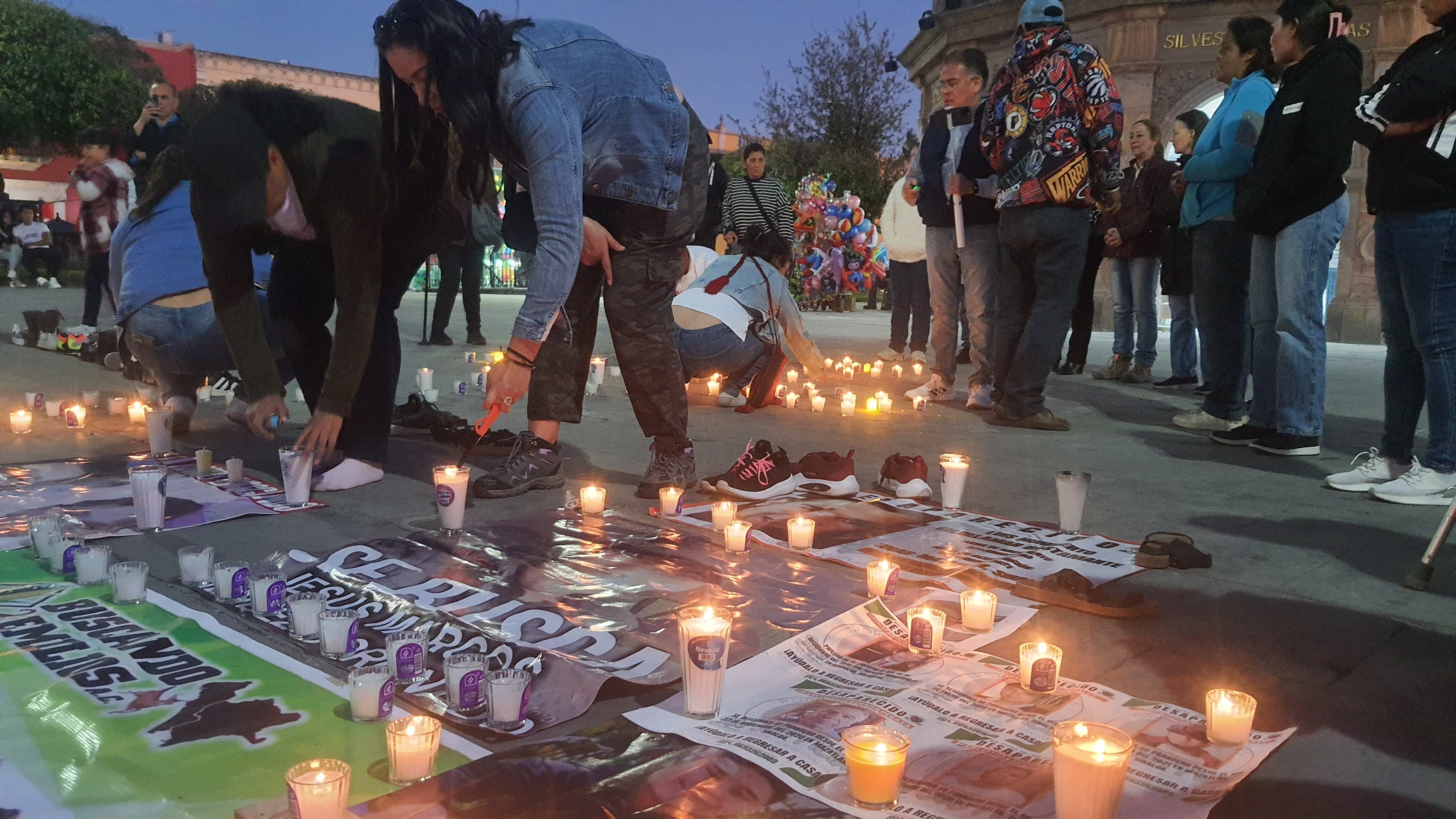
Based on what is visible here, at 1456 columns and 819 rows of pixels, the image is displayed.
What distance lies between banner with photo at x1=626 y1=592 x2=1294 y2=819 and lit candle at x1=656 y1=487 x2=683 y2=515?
48.5 inches

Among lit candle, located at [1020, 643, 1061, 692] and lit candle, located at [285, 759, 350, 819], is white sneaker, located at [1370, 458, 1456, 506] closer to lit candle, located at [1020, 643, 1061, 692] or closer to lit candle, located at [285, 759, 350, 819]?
lit candle, located at [1020, 643, 1061, 692]

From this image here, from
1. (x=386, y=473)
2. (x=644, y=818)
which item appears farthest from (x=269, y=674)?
(x=386, y=473)

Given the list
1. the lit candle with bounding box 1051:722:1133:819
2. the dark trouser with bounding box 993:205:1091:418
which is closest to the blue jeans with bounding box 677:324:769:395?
the dark trouser with bounding box 993:205:1091:418

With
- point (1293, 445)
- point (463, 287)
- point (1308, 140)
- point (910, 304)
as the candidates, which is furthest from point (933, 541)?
point (463, 287)

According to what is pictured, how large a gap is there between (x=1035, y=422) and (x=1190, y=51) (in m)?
10.5

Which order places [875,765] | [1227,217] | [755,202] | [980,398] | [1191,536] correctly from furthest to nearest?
[755,202] < [980,398] < [1227,217] < [1191,536] < [875,765]

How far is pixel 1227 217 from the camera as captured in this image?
17.7 feet

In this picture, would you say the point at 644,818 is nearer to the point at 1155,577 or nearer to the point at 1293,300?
the point at 1155,577

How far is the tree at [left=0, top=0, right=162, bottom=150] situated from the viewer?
28.0 metres

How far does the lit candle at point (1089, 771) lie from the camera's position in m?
1.43

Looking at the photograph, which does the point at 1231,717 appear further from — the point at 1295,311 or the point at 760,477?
the point at 1295,311

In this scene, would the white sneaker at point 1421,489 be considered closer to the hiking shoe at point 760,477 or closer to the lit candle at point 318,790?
the hiking shoe at point 760,477

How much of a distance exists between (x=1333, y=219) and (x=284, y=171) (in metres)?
4.38

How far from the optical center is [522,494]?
377 cm
